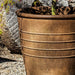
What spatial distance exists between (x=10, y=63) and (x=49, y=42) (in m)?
1.03

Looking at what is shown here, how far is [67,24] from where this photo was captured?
229 centimetres

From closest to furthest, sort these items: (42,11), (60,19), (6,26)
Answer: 1. (60,19)
2. (42,11)
3. (6,26)

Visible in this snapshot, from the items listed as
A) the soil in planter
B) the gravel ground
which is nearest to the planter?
the soil in planter

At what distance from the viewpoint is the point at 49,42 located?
7.66 ft

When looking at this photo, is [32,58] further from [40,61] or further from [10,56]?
[10,56]

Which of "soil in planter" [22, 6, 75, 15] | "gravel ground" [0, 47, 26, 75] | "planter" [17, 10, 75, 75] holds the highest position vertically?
"soil in planter" [22, 6, 75, 15]

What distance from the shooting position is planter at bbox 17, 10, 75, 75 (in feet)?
7.51

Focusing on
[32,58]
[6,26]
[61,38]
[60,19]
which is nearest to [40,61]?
[32,58]

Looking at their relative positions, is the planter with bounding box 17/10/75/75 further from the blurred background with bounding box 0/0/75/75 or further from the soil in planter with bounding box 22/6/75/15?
the blurred background with bounding box 0/0/75/75

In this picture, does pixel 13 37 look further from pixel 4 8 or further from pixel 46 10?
pixel 46 10

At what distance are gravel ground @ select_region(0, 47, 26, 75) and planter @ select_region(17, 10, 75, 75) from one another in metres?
0.45

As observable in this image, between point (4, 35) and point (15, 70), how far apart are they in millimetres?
512

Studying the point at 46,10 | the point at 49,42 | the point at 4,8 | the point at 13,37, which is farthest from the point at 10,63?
the point at 49,42

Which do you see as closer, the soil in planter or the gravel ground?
the soil in planter
